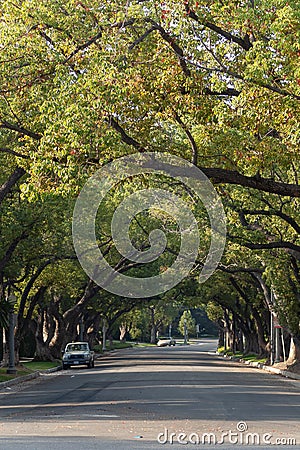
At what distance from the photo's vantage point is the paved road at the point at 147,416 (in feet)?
45.3

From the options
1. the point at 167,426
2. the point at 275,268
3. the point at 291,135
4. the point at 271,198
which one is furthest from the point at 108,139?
the point at 275,268

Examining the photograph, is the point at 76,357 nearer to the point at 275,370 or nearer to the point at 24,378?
the point at 275,370

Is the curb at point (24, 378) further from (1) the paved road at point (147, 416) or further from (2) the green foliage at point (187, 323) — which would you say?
(2) the green foliage at point (187, 323)

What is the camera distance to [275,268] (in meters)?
39.6

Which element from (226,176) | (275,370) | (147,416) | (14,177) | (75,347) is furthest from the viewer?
(75,347)

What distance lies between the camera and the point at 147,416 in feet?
59.7

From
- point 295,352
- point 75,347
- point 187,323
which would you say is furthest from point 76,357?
point 187,323

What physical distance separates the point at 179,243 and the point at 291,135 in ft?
92.8

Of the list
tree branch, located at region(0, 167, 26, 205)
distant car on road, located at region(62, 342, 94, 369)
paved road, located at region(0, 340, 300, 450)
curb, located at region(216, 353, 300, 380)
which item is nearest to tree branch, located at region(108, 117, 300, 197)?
paved road, located at region(0, 340, 300, 450)

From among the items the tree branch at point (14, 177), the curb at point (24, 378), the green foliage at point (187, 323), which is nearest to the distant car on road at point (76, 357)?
the curb at point (24, 378)

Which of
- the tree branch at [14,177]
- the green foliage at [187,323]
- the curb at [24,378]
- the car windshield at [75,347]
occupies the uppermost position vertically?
the green foliage at [187,323]

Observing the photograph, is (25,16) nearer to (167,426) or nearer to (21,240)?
(167,426)

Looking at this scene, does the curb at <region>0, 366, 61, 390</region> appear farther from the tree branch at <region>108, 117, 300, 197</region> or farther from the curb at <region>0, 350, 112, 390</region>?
the tree branch at <region>108, 117, 300, 197</region>

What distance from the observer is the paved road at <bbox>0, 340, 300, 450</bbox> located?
1380cm
